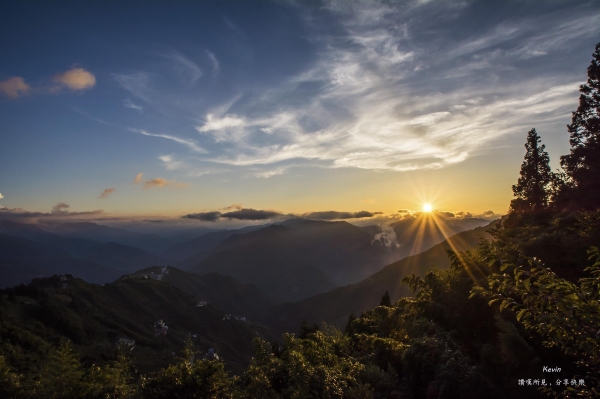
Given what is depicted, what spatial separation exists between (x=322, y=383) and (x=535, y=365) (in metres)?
6.69

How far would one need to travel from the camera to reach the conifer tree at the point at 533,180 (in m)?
37.1

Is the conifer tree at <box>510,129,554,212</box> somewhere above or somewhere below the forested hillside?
above

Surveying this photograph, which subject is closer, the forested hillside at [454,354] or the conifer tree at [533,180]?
the forested hillside at [454,354]

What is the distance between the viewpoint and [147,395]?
937 centimetres

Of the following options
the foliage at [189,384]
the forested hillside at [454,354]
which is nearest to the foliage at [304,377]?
the forested hillside at [454,354]

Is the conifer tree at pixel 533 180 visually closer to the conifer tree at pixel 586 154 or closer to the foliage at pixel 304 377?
the conifer tree at pixel 586 154

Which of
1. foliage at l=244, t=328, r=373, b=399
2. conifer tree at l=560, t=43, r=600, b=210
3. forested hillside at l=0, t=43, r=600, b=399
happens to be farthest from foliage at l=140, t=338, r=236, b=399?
conifer tree at l=560, t=43, r=600, b=210

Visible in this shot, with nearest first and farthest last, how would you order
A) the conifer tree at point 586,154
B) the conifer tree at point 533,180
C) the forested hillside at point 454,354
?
the forested hillside at point 454,354 → the conifer tree at point 586,154 → the conifer tree at point 533,180

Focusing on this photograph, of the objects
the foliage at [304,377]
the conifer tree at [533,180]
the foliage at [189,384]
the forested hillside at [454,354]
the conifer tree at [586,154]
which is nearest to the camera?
the forested hillside at [454,354]

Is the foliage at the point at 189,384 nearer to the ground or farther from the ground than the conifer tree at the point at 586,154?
nearer to the ground

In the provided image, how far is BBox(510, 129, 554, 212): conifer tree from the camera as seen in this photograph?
122 feet

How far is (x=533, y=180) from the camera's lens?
38438mm

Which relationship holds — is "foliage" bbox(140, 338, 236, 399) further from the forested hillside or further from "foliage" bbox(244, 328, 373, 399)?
"foliage" bbox(244, 328, 373, 399)

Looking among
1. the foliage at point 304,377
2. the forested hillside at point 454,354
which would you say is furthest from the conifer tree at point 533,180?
the foliage at point 304,377
